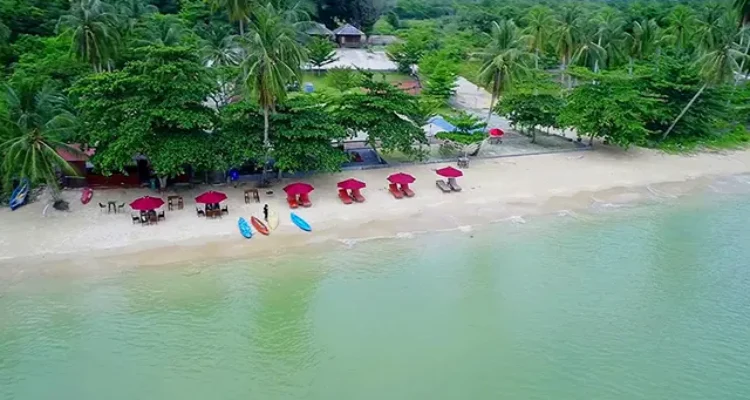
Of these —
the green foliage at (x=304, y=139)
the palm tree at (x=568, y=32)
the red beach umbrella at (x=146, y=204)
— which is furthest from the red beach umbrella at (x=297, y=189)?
the palm tree at (x=568, y=32)

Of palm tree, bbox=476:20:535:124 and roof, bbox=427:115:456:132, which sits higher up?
palm tree, bbox=476:20:535:124

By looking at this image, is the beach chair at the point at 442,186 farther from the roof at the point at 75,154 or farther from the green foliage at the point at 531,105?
the roof at the point at 75,154

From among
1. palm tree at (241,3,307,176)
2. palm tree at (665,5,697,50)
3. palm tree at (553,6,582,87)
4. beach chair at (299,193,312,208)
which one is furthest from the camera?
palm tree at (665,5,697,50)

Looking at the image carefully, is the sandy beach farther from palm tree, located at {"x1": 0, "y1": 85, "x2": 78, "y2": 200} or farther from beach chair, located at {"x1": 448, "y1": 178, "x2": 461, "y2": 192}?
palm tree, located at {"x1": 0, "y1": 85, "x2": 78, "y2": 200}

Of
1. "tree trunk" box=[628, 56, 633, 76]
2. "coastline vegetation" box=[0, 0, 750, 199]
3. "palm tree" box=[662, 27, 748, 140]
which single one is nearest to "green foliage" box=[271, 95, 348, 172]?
"coastline vegetation" box=[0, 0, 750, 199]

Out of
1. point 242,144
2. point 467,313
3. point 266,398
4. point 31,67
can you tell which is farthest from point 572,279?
point 31,67

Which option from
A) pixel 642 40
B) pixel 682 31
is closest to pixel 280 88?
pixel 642 40
